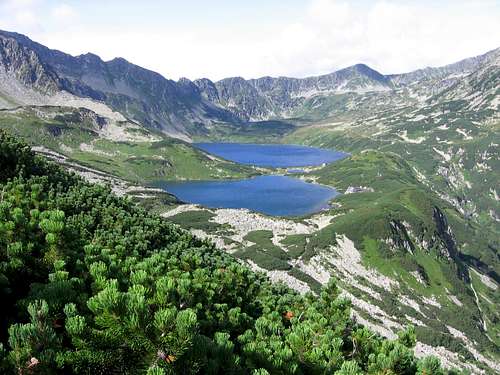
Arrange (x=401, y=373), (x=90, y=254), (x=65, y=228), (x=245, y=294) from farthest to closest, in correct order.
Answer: (x=245, y=294) < (x=401, y=373) < (x=90, y=254) < (x=65, y=228)

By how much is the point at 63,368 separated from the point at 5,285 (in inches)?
166

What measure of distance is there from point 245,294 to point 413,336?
42.8ft

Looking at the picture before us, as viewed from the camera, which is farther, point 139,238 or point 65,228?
point 139,238

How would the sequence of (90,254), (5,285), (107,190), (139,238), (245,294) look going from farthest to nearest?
(107,190)
(139,238)
(245,294)
(90,254)
(5,285)

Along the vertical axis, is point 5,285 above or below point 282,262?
above

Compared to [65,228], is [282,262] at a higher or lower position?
lower

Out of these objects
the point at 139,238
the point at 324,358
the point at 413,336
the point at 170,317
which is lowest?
the point at 139,238

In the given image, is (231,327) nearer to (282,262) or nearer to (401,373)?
(401,373)

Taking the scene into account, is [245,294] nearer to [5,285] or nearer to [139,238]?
[5,285]

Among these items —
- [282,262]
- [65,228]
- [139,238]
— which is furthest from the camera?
[282,262]

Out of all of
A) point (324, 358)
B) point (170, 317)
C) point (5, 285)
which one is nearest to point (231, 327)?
point (324, 358)

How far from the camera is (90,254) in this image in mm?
15453

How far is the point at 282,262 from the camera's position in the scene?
17838 cm

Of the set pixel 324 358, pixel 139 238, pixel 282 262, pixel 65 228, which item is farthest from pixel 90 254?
pixel 282 262
